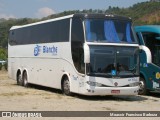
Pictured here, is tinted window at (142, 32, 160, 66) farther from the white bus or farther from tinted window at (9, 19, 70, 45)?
tinted window at (9, 19, 70, 45)

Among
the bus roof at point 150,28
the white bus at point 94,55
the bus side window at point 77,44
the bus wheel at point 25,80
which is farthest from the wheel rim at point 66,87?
the bus wheel at point 25,80

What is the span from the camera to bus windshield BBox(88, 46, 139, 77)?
16.8 metres

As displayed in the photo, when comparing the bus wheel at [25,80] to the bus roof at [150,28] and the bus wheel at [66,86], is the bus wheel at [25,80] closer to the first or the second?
the bus wheel at [66,86]

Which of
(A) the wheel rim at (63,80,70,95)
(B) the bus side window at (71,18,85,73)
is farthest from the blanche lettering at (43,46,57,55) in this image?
(B) the bus side window at (71,18,85,73)

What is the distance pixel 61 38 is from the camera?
19.3 meters

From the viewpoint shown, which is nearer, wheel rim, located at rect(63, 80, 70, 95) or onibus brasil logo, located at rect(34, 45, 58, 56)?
wheel rim, located at rect(63, 80, 70, 95)

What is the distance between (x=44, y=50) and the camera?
2153 centimetres

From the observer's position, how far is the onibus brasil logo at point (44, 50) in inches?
796

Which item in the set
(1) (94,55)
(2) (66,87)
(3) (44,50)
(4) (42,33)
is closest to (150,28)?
(1) (94,55)

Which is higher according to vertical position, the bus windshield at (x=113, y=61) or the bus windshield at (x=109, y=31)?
the bus windshield at (x=109, y=31)

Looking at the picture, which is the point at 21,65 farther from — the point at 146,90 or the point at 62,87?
the point at 146,90

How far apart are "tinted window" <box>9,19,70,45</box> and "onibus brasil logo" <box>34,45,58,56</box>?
31 centimetres

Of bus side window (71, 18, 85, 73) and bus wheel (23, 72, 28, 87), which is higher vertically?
bus side window (71, 18, 85, 73)

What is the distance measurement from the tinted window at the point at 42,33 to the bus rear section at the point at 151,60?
3483mm
